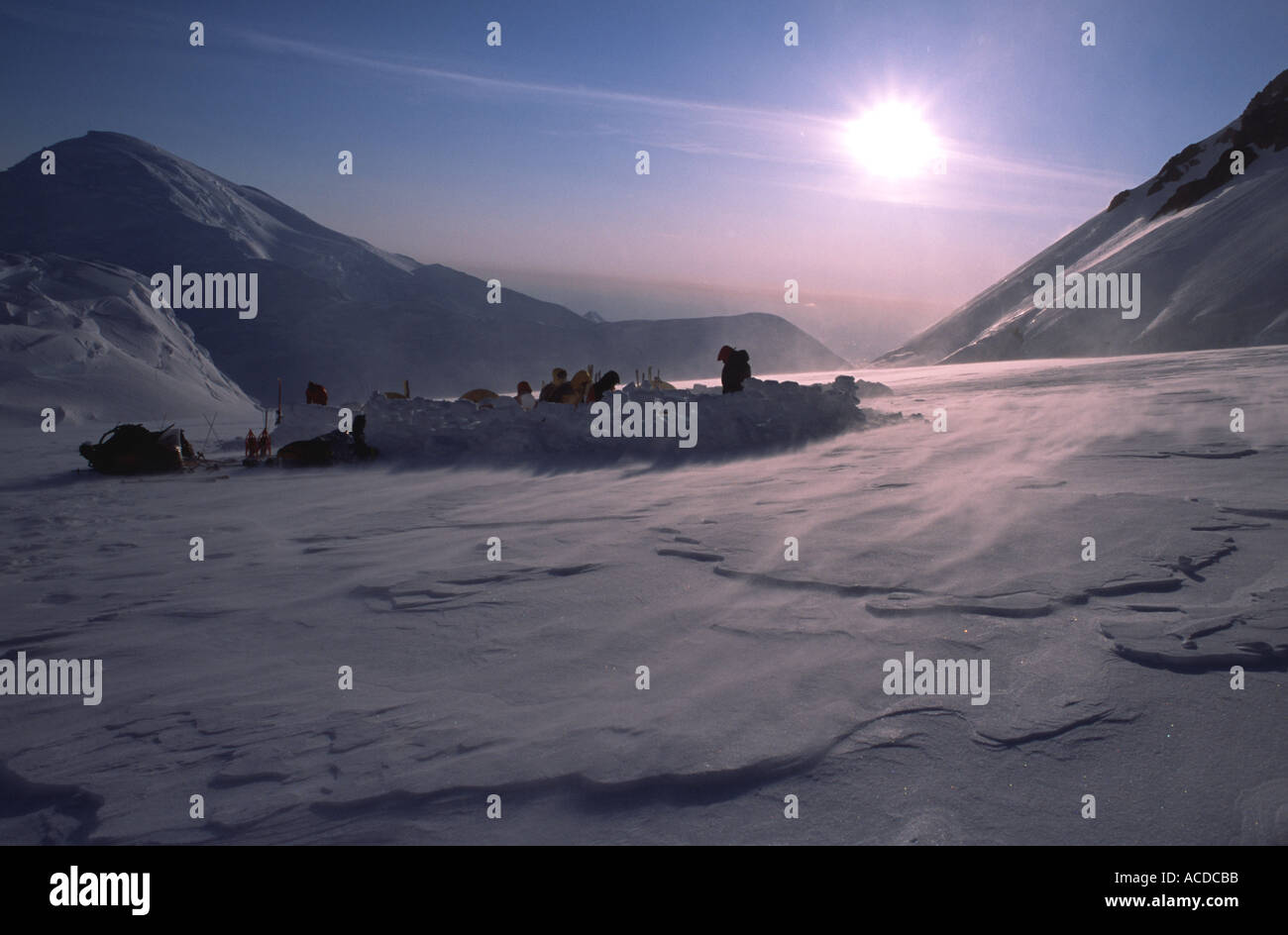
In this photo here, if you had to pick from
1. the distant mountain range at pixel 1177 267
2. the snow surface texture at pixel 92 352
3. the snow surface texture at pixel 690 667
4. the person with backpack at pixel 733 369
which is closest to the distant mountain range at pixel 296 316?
→ the distant mountain range at pixel 1177 267

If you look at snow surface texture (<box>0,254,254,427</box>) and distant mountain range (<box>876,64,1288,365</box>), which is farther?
distant mountain range (<box>876,64,1288,365</box>)

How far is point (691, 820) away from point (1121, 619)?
2044mm

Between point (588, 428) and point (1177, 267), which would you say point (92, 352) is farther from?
point (1177, 267)

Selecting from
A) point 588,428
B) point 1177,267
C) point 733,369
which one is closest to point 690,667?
point 588,428

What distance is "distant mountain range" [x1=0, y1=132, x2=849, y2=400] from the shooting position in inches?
2377

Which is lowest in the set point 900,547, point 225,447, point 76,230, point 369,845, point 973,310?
point 369,845

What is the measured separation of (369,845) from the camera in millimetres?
1799

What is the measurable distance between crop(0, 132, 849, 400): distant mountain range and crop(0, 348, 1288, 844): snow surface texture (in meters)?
57.6

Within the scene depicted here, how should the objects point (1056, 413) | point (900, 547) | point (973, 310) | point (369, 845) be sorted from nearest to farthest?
point (369, 845)
point (900, 547)
point (1056, 413)
point (973, 310)

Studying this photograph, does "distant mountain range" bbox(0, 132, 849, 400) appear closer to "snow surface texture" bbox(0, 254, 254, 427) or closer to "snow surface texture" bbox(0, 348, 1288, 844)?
"snow surface texture" bbox(0, 254, 254, 427)

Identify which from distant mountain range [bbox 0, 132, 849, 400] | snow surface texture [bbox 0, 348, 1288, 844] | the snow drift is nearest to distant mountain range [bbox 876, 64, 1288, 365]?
distant mountain range [bbox 0, 132, 849, 400]

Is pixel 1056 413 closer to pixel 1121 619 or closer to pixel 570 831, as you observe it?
pixel 1121 619

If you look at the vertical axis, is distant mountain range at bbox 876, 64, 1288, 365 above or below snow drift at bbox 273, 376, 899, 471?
above

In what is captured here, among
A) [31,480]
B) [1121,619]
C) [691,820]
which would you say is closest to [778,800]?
[691,820]
